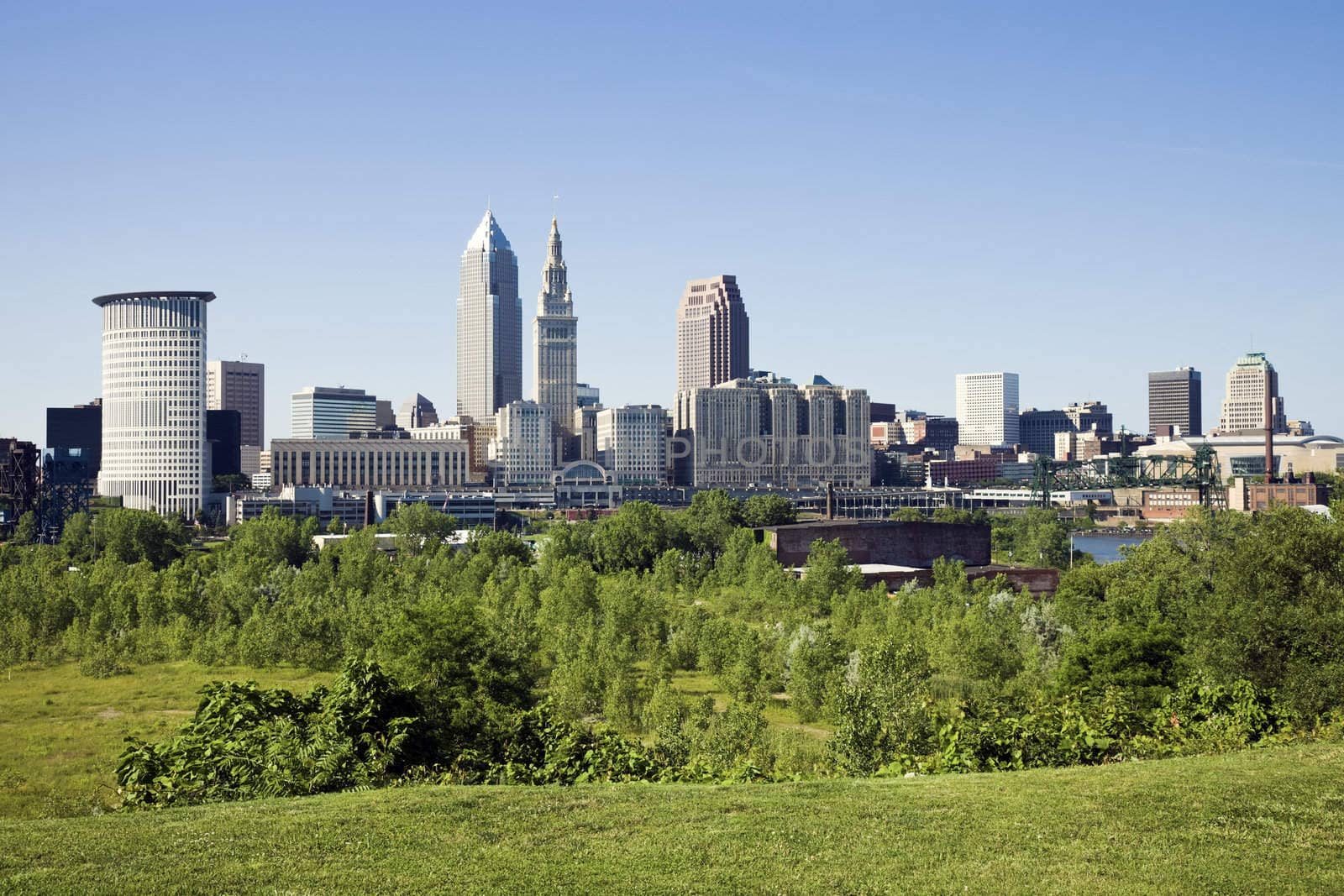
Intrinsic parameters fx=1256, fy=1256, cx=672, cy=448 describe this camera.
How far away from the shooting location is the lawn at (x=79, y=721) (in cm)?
3688

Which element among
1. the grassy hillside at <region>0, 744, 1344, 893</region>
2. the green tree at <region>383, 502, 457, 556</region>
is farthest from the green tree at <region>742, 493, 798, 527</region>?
the grassy hillside at <region>0, 744, 1344, 893</region>

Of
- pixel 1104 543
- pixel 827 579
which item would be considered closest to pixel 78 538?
pixel 827 579

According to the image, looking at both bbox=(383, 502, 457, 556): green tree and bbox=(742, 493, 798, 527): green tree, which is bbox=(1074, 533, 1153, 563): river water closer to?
bbox=(742, 493, 798, 527): green tree

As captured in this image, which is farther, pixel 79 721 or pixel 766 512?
pixel 766 512

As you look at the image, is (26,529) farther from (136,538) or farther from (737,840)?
(737,840)

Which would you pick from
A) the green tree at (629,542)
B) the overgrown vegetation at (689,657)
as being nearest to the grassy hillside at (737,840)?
the overgrown vegetation at (689,657)

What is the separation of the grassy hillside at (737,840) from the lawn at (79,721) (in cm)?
931

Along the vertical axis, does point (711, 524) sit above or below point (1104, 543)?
above

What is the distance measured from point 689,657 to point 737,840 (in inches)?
1753

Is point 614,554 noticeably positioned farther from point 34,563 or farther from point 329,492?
point 329,492

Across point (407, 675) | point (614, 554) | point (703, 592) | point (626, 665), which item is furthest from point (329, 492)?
point (407, 675)

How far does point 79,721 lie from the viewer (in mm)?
49750

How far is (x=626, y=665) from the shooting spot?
53562mm

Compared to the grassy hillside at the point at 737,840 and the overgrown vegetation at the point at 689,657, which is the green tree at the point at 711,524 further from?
the grassy hillside at the point at 737,840
